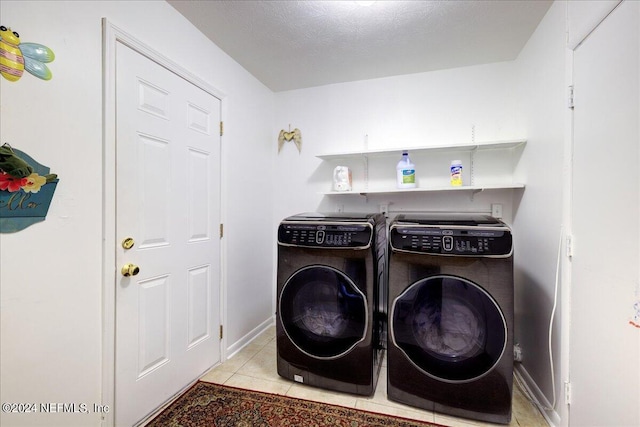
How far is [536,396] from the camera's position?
1577 millimetres

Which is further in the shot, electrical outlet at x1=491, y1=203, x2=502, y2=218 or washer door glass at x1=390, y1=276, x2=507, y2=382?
electrical outlet at x1=491, y1=203, x2=502, y2=218

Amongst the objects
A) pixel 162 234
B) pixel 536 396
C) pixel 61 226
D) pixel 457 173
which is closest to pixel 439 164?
pixel 457 173

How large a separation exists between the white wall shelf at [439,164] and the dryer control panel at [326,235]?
69 centimetres

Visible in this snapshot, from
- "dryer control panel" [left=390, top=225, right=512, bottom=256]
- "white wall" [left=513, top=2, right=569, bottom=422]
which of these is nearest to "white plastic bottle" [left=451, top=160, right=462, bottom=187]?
"white wall" [left=513, top=2, right=569, bottom=422]

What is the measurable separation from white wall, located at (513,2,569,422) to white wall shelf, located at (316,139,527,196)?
17 centimetres

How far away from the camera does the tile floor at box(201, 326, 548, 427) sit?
Result: 1.45m

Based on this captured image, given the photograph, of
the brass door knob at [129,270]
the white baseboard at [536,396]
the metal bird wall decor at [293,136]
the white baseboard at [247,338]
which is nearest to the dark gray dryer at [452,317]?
the white baseboard at [536,396]

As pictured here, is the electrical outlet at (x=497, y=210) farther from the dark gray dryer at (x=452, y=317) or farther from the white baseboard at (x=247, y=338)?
the white baseboard at (x=247, y=338)

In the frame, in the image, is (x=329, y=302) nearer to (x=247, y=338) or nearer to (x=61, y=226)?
(x=247, y=338)

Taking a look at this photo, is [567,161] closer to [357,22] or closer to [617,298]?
[617,298]

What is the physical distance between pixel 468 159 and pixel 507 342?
55.0 inches

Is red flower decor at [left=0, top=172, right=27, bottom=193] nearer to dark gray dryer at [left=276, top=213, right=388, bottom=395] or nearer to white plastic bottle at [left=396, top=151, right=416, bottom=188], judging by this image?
dark gray dryer at [left=276, top=213, right=388, bottom=395]

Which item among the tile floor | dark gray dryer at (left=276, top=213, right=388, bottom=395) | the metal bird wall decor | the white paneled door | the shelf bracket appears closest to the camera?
the white paneled door

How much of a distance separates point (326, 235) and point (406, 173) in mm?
933
